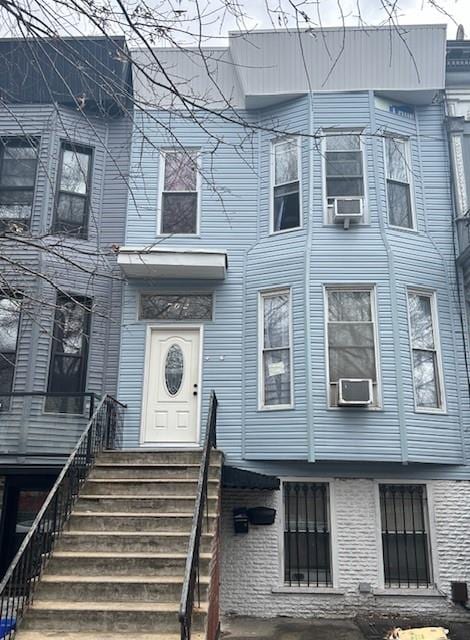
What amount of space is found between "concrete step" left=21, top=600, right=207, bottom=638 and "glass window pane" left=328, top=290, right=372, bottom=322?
5293 mm

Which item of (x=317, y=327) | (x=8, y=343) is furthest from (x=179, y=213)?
(x=8, y=343)

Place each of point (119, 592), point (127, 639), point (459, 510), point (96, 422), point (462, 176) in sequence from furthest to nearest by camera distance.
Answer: point (462, 176)
point (459, 510)
point (96, 422)
point (119, 592)
point (127, 639)

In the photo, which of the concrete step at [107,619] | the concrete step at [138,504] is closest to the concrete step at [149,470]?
the concrete step at [138,504]

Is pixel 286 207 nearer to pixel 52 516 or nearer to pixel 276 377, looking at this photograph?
pixel 276 377

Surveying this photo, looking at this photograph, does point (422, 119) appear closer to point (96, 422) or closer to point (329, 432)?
point (329, 432)

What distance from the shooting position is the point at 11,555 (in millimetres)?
8711

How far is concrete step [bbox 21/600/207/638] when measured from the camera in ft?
16.8

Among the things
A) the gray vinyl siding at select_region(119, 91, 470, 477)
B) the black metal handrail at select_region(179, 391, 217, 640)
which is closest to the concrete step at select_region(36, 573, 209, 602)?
the black metal handrail at select_region(179, 391, 217, 640)

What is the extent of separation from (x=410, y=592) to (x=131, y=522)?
4451 millimetres

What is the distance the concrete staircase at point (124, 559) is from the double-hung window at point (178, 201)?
4.48 metres

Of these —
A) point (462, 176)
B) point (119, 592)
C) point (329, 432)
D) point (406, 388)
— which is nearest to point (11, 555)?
point (119, 592)

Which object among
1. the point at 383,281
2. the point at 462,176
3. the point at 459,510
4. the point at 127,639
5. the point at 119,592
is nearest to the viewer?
the point at 127,639

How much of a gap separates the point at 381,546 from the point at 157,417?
402 cm

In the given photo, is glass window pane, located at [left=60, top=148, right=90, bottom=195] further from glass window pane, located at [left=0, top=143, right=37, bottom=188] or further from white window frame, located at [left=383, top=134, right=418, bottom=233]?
white window frame, located at [left=383, top=134, right=418, bottom=233]
